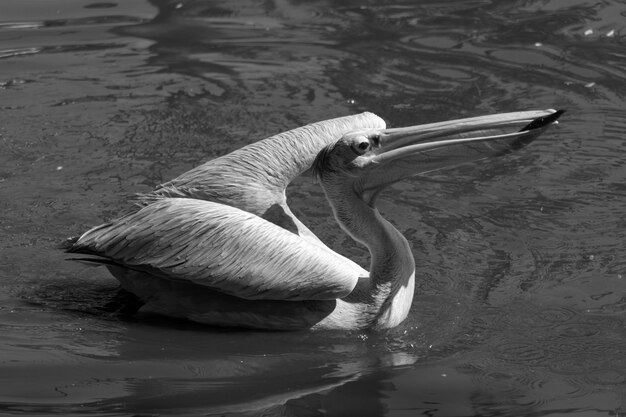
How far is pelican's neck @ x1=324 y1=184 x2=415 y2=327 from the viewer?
577 centimetres

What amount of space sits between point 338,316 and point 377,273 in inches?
11.3

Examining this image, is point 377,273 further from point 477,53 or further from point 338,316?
point 477,53

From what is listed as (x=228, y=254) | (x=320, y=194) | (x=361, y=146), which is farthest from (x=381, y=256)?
(x=320, y=194)

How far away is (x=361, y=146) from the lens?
5.72m

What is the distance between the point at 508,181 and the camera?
7223mm

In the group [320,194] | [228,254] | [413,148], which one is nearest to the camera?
[228,254]

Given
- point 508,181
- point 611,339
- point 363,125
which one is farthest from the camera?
point 508,181

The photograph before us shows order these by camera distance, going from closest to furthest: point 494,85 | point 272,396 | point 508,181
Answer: point 272,396 → point 508,181 → point 494,85

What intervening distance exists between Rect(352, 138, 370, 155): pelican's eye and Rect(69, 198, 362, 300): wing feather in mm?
483

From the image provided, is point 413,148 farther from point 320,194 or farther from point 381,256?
point 320,194

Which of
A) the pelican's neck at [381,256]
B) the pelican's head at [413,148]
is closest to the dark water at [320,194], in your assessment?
the pelican's neck at [381,256]

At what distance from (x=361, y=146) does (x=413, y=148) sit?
244 mm

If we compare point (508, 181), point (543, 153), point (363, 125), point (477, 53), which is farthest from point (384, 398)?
point (477, 53)

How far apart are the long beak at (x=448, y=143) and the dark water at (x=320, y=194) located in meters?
0.70
